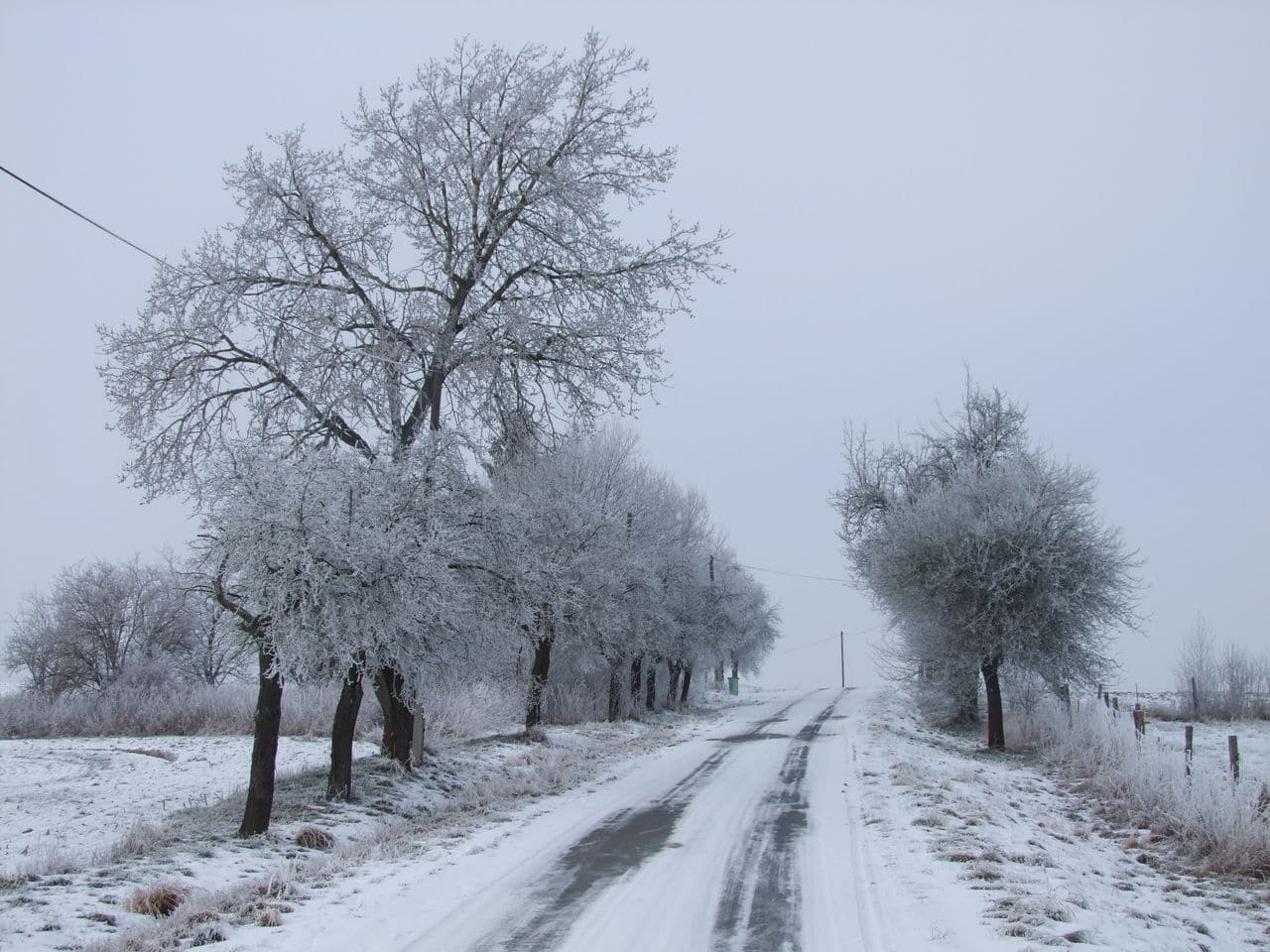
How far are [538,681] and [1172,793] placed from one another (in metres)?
15.5

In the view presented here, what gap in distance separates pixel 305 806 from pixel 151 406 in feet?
23.4

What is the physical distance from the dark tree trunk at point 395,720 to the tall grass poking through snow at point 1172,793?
11303mm

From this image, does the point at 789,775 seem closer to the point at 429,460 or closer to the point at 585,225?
the point at 429,460

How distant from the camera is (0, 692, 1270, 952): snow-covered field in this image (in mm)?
6496

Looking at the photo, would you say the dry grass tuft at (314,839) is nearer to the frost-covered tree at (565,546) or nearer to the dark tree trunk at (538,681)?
the frost-covered tree at (565,546)

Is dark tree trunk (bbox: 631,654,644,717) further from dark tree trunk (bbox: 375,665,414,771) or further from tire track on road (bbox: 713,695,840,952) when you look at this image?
tire track on road (bbox: 713,695,840,952)

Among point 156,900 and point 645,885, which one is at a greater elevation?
point 645,885

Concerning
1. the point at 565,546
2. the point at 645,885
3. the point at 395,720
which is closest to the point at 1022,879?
the point at 645,885

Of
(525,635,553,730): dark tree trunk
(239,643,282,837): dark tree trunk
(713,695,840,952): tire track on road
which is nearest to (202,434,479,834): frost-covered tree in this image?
(239,643,282,837): dark tree trunk

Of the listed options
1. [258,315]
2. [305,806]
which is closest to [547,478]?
[258,315]

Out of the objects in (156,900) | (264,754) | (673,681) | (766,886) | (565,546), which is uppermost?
(565,546)

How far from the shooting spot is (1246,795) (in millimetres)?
10945

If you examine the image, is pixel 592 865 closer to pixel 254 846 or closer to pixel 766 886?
pixel 766 886

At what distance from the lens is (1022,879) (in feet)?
24.9
